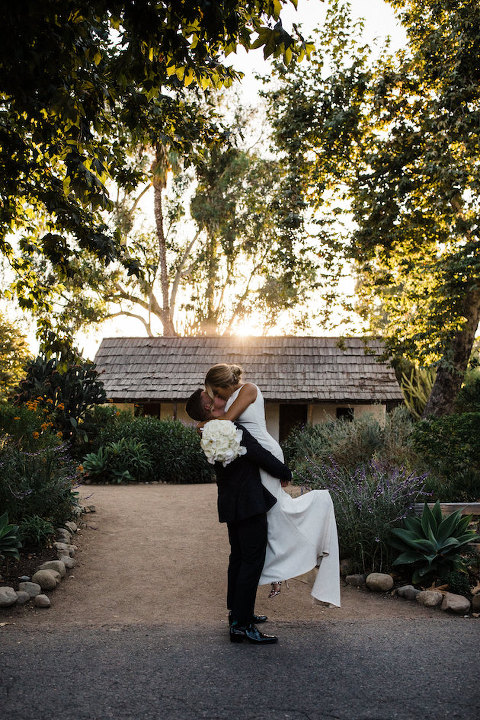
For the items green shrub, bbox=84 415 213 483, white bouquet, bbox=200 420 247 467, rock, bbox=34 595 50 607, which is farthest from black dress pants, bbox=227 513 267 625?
green shrub, bbox=84 415 213 483

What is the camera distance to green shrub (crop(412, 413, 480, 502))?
850cm

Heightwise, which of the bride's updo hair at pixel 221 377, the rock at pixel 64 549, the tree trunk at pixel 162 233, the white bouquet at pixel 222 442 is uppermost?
the tree trunk at pixel 162 233

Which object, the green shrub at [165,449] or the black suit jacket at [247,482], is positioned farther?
the green shrub at [165,449]

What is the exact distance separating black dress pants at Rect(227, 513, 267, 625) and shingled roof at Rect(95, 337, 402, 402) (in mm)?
16203

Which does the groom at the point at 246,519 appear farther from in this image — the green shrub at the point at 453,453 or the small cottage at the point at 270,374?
the small cottage at the point at 270,374

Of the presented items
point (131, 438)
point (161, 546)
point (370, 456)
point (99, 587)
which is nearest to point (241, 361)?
point (131, 438)

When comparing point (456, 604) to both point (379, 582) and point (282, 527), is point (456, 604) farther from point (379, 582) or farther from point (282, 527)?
point (282, 527)

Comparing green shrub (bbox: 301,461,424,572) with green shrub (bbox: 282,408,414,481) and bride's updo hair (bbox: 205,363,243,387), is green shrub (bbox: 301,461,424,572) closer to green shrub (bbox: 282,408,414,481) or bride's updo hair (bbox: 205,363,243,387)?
bride's updo hair (bbox: 205,363,243,387)

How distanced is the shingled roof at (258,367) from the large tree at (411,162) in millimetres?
5370

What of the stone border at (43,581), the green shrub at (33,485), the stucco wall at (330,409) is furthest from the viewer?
the stucco wall at (330,409)

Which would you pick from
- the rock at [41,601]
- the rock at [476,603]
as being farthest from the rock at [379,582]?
the rock at [41,601]

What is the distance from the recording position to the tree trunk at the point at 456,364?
45.6 ft

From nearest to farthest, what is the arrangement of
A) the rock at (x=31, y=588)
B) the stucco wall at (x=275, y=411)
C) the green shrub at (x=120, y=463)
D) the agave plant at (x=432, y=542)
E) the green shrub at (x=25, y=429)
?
the rock at (x=31, y=588), the agave plant at (x=432, y=542), the green shrub at (x=25, y=429), the green shrub at (x=120, y=463), the stucco wall at (x=275, y=411)

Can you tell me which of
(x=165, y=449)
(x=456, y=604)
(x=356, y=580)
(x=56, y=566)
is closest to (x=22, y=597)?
(x=56, y=566)
